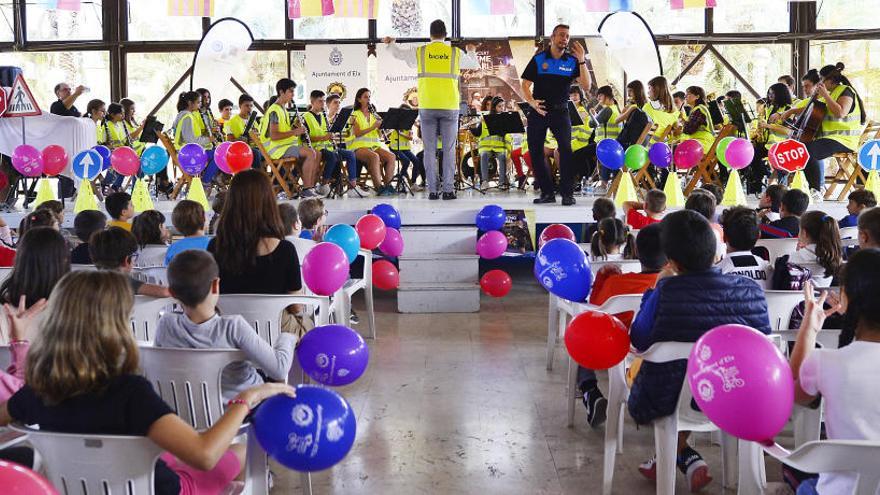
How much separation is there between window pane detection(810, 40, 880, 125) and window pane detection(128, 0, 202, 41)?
382 inches

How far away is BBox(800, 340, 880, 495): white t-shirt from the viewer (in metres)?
1.91

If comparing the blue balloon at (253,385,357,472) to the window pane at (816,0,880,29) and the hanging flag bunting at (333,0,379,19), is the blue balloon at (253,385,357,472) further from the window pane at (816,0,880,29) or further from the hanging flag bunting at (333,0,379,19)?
the window pane at (816,0,880,29)

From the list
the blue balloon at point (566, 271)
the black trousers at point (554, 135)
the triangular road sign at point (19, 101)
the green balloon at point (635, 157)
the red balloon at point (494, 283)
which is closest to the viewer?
the blue balloon at point (566, 271)

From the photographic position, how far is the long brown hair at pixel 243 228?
3.46 metres

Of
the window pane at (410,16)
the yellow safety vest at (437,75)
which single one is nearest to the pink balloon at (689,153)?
the yellow safety vest at (437,75)

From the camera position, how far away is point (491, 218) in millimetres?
6898

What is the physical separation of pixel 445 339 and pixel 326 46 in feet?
30.7

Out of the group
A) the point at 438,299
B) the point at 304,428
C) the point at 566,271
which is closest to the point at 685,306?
the point at 566,271

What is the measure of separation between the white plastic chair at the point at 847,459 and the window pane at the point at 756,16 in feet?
44.8

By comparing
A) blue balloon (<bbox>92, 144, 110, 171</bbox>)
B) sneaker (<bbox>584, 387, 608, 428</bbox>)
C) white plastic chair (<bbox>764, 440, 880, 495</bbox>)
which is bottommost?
sneaker (<bbox>584, 387, 608, 428</bbox>)

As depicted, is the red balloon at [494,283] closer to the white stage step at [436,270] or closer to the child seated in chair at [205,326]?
the white stage step at [436,270]

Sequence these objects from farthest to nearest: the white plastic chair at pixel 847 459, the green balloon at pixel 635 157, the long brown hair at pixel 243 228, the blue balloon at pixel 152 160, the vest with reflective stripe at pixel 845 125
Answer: the blue balloon at pixel 152 160
the vest with reflective stripe at pixel 845 125
the green balloon at pixel 635 157
the long brown hair at pixel 243 228
the white plastic chair at pixel 847 459

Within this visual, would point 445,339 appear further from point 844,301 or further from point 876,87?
point 876,87

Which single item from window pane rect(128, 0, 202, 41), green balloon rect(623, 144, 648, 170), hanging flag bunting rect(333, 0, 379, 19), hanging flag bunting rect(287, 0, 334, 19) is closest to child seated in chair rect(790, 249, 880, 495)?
green balloon rect(623, 144, 648, 170)
